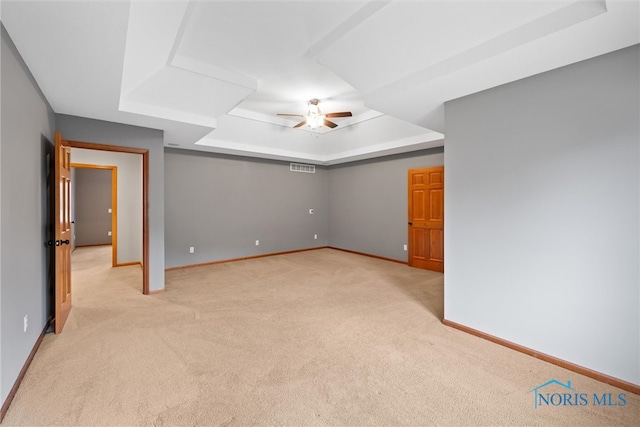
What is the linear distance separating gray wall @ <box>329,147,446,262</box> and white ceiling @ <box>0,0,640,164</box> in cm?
227

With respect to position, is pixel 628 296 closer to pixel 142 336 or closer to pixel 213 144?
pixel 142 336

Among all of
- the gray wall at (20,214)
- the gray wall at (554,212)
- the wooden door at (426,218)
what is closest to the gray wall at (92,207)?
the gray wall at (20,214)

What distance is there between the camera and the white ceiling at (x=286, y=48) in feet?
5.68

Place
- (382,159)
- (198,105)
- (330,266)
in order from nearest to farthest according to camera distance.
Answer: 1. (198,105)
2. (330,266)
3. (382,159)

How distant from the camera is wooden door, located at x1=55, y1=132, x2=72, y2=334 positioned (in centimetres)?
274

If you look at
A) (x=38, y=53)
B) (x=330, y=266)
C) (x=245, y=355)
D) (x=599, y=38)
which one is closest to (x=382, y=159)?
(x=330, y=266)

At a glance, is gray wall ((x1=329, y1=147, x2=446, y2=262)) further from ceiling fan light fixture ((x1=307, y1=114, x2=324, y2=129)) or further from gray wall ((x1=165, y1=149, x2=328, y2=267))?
ceiling fan light fixture ((x1=307, y1=114, x2=324, y2=129))

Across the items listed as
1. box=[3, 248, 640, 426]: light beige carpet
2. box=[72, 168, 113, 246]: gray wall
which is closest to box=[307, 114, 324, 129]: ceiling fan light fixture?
box=[3, 248, 640, 426]: light beige carpet

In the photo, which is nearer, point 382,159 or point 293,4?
point 293,4

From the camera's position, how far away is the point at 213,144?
518 cm

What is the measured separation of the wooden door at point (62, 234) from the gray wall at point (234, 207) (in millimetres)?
2033

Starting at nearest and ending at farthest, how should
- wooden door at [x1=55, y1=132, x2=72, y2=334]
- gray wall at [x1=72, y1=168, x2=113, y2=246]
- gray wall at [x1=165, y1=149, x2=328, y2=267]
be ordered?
1. wooden door at [x1=55, y1=132, x2=72, y2=334]
2. gray wall at [x1=165, y1=149, x2=328, y2=267]
3. gray wall at [x1=72, y1=168, x2=113, y2=246]

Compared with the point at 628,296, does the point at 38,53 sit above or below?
above

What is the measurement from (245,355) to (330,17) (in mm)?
2832
